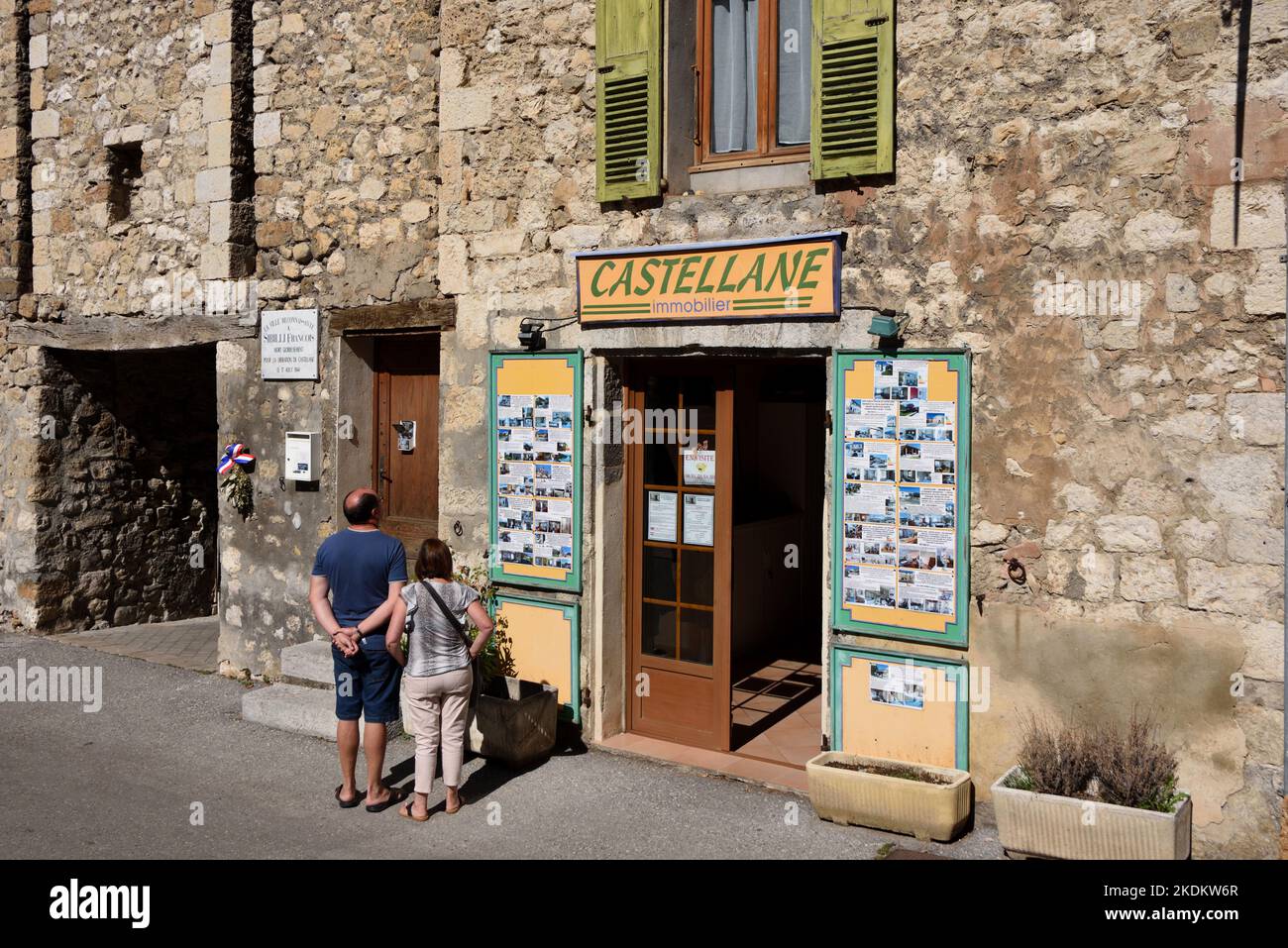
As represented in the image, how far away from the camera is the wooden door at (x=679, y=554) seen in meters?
6.37

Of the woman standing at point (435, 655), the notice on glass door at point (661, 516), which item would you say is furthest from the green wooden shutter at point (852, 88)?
the woman standing at point (435, 655)

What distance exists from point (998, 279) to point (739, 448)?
12.2 feet

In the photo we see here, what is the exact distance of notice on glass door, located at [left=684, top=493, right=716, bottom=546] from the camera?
6.40 meters

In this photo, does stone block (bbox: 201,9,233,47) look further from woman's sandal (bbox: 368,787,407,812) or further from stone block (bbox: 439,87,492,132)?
woman's sandal (bbox: 368,787,407,812)

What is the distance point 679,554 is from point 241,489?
361cm

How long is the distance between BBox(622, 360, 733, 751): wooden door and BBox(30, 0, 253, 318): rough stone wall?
368cm

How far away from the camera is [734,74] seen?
6.22 m

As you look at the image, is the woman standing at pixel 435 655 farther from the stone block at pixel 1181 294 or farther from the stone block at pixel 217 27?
the stone block at pixel 217 27

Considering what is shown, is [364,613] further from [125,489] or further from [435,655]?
[125,489]

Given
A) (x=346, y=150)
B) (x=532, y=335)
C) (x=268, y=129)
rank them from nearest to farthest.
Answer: (x=532, y=335) → (x=346, y=150) → (x=268, y=129)

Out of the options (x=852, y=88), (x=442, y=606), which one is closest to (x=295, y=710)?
(x=442, y=606)

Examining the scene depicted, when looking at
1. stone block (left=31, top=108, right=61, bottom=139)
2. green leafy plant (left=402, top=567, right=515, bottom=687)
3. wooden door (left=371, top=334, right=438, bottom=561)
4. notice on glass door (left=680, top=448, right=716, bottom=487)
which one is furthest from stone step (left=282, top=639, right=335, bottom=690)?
stone block (left=31, top=108, right=61, bottom=139)

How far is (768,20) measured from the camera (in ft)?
19.8
